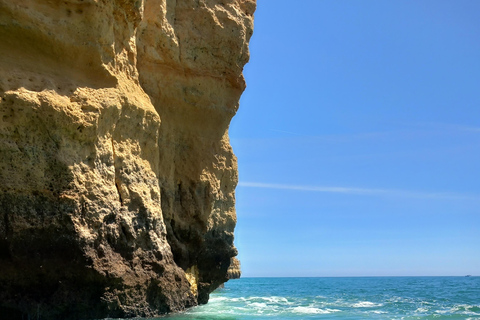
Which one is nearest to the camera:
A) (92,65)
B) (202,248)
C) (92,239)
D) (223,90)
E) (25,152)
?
(25,152)

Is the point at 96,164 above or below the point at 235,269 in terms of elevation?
above

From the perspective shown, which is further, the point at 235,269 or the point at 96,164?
the point at 235,269

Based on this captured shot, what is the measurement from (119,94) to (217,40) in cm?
541

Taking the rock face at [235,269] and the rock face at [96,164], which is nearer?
the rock face at [96,164]

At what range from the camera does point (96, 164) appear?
1052 cm

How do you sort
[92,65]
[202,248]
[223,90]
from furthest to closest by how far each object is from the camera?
1. [223,90]
2. [202,248]
3. [92,65]

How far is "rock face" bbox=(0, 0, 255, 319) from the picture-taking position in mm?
9500

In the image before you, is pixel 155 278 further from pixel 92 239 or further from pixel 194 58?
pixel 194 58

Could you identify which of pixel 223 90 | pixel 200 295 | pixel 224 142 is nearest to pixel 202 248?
pixel 200 295

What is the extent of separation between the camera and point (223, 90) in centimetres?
1645

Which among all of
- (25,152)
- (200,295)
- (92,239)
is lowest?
(200,295)

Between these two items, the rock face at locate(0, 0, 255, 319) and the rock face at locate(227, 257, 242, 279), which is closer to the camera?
the rock face at locate(0, 0, 255, 319)

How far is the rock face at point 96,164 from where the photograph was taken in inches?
374

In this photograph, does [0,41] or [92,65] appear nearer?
[0,41]
